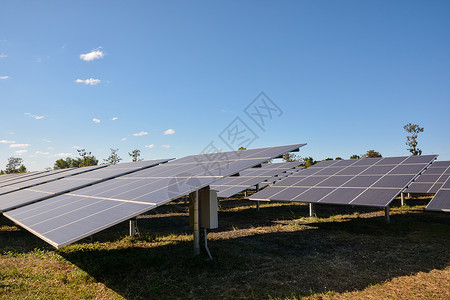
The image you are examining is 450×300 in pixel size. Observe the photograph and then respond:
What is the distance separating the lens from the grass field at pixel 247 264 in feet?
21.8

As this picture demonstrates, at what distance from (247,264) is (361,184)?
7.88 meters

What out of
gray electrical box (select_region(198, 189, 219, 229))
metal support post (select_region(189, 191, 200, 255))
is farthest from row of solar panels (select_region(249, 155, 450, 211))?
metal support post (select_region(189, 191, 200, 255))

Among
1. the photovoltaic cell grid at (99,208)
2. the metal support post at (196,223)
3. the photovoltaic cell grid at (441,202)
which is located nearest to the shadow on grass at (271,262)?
the metal support post at (196,223)

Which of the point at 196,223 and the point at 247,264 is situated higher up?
the point at 196,223

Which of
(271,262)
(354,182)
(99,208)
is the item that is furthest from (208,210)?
(354,182)

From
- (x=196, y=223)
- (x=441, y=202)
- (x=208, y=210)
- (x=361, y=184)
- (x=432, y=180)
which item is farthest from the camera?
(x=432, y=180)

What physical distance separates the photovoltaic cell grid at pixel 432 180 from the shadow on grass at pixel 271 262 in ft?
20.7

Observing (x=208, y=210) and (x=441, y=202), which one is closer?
(x=208, y=210)

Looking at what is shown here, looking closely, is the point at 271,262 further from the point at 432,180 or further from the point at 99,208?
the point at 432,180

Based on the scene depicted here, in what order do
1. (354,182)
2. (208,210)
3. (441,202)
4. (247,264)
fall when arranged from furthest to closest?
(354,182)
(441,202)
(208,210)
(247,264)

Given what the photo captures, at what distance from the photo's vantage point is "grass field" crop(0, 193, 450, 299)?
665cm

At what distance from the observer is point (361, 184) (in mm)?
13359

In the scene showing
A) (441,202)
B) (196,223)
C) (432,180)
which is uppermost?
(196,223)

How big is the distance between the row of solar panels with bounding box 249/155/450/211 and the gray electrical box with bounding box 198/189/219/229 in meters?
5.50
